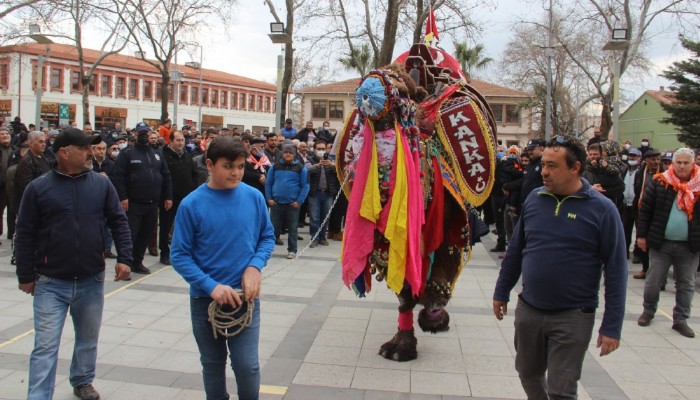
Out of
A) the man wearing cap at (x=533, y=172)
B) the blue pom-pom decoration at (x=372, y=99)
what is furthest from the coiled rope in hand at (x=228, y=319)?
the man wearing cap at (x=533, y=172)

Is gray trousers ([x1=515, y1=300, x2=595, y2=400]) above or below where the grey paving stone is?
above

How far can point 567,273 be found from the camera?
9.65 ft

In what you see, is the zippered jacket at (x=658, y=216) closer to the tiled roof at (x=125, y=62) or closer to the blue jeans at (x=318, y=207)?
the blue jeans at (x=318, y=207)

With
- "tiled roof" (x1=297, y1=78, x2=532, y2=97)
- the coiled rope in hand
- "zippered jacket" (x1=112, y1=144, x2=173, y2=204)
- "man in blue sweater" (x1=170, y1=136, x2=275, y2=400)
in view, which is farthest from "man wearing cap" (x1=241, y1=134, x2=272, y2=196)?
"tiled roof" (x1=297, y1=78, x2=532, y2=97)

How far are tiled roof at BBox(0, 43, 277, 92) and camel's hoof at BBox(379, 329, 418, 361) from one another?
39.5 meters

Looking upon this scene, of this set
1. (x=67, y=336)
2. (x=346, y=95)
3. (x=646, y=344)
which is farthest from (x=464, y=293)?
(x=346, y=95)

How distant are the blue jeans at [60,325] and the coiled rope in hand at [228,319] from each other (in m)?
1.13

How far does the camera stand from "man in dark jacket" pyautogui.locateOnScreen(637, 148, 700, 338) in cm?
558

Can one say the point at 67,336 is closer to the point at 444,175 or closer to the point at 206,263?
the point at 206,263

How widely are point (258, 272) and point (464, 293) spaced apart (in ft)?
14.4

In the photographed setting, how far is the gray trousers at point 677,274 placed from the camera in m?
5.59

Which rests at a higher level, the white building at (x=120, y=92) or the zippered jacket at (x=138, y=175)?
the white building at (x=120, y=92)

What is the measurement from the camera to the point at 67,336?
4.86m

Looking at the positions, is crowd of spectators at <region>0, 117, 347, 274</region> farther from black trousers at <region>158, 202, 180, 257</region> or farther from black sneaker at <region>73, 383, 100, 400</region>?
A: black sneaker at <region>73, 383, 100, 400</region>
